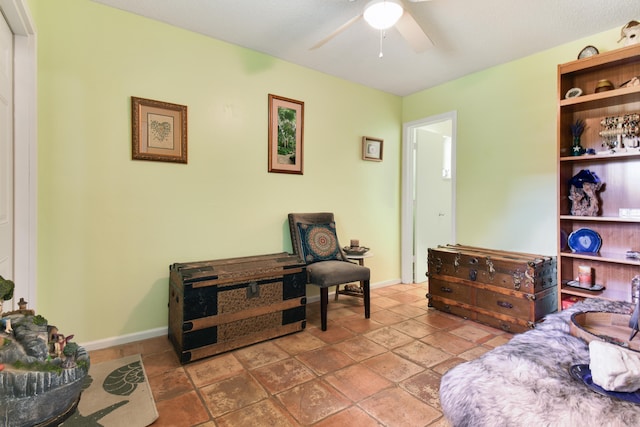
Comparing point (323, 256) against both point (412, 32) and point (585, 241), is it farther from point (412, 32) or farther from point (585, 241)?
point (585, 241)

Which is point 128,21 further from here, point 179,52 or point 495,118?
point 495,118

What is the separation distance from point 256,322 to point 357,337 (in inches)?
32.7

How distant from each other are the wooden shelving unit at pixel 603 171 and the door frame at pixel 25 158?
3.70 m

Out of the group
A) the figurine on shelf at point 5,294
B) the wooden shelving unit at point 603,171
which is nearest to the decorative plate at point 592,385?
the figurine on shelf at point 5,294

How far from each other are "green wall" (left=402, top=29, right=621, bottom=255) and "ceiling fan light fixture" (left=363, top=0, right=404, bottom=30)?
5.93ft

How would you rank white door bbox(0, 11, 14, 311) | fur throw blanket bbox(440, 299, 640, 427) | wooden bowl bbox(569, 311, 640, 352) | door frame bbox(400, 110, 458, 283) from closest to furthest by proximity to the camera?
fur throw blanket bbox(440, 299, 640, 427) → wooden bowl bbox(569, 311, 640, 352) → white door bbox(0, 11, 14, 311) → door frame bbox(400, 110, 458, 283)

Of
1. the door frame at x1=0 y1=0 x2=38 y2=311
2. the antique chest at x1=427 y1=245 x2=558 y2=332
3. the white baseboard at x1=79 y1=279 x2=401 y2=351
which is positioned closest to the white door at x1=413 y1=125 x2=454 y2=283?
the antique chest at x1=427 y1=245 x2=558 y2=332

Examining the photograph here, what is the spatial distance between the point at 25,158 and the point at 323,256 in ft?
7.72

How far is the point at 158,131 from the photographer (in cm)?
249

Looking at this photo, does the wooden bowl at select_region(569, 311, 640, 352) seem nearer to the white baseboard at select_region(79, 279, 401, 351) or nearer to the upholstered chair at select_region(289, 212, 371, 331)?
the upholstered chair at select_region(289, 212, 371, 331)

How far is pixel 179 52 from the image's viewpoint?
256 centimetres

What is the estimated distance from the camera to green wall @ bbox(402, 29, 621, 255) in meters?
2.84

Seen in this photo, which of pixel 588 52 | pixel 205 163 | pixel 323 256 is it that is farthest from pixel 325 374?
pixel 588 52

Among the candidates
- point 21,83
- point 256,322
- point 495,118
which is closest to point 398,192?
point 495,118
